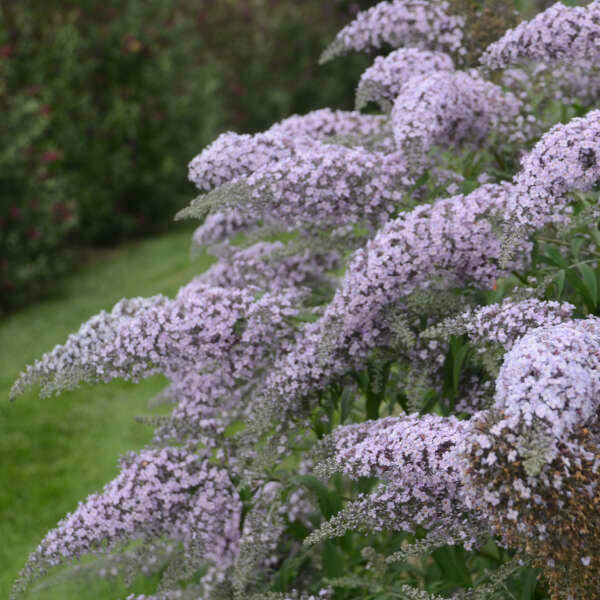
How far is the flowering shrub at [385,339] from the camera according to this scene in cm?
223

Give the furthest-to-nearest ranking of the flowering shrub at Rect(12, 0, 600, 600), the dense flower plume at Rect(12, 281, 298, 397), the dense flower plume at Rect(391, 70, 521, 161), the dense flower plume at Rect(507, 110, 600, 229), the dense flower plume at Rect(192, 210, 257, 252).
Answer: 1. the dense flower plume at Rect(192, 210, 257, 252)
2. the dense flower plume at Rect(391, 70, 521, 161)
3. the dense flower plume at Rect(12, 281, 298, 397)
4. the dense flower plume at Rect(507, 110, 600, 229)
5. the flowering shrub at Rect(12, 0, 600, 600)

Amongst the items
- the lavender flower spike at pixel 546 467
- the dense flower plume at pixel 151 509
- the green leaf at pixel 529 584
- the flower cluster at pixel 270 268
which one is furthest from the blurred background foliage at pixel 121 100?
the lavender flower spike at pixel 546 467

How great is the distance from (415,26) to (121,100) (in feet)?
27.3

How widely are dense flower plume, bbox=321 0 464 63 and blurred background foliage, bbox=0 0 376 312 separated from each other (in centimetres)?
627

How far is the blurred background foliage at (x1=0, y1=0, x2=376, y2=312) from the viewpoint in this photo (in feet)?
31.4

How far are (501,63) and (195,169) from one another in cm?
121

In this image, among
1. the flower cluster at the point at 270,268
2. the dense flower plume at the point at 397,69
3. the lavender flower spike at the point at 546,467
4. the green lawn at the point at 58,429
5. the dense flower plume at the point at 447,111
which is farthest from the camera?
the green lawn at the point at 58,429

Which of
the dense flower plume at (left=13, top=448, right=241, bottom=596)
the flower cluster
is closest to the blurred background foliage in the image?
the flower cluster

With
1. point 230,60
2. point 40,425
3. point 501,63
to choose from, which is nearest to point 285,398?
point 501,63

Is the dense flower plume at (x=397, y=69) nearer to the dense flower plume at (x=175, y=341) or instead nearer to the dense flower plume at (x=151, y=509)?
the dense flower plume at (x=175, y=341)

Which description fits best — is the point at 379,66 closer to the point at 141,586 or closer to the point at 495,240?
the point at 495,240

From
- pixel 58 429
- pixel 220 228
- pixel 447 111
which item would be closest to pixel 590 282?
pixel 447 111

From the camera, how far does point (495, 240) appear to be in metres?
2.65

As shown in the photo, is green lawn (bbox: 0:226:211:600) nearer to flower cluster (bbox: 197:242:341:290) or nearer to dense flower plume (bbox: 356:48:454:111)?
flower cluster (bbox: 197:242:341:290)
